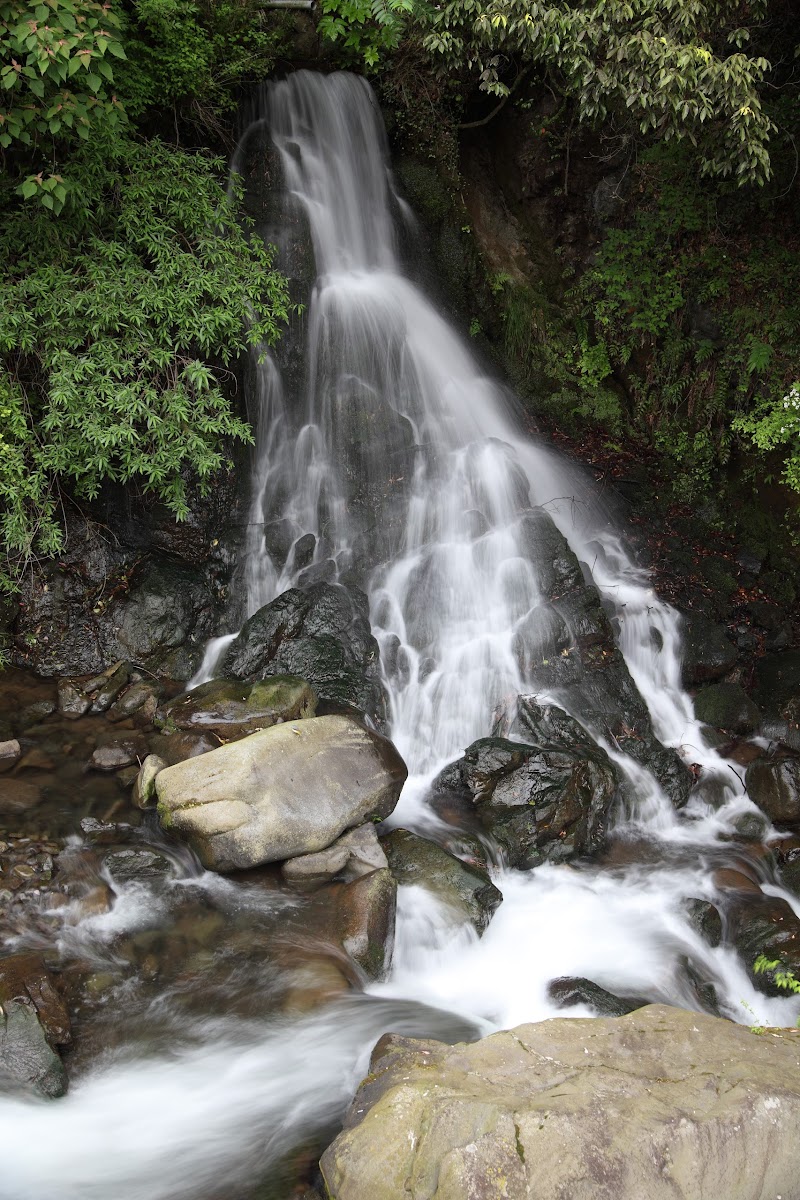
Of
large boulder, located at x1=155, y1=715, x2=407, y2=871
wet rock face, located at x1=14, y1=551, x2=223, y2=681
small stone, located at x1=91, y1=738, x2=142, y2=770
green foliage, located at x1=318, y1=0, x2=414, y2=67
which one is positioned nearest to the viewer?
large boulder, located at x1=155, y1=715, x2=407, y2=871

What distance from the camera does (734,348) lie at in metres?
9.95

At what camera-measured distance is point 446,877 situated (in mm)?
5988

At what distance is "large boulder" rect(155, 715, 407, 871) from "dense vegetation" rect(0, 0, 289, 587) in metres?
2.72

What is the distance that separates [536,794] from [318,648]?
2446 mm

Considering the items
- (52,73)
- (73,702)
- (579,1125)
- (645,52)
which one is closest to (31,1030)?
(579,1125)

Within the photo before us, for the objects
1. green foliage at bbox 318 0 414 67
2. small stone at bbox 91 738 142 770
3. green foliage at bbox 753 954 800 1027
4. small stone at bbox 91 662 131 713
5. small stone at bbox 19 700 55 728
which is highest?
green foliage at bbox 318 0 414 67

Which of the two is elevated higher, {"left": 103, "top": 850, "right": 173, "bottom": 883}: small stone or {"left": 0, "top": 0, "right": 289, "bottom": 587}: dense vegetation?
{"left": 0, "top": 0, "right": 289, "bottom": 587}: dense vegetation

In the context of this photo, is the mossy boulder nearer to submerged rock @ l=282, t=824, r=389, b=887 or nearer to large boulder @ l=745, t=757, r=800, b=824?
large boulder @ l=745, t=757, r=800, b=824

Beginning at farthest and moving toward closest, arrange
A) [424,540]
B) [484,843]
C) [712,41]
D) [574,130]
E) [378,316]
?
1. [574,130]
2. [378,316]
3. [424,540]
4. [712,41]
5. [484,843]

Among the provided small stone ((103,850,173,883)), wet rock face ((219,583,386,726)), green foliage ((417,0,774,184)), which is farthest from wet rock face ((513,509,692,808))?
green foliage ((417,0,774,184))

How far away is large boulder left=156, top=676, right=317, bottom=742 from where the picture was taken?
273 inches

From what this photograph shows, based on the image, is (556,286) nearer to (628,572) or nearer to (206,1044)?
(628,572)

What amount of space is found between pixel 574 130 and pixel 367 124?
8.89 ft


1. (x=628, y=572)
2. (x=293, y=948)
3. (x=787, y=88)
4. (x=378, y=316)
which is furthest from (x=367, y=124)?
(x=293, y=948)
